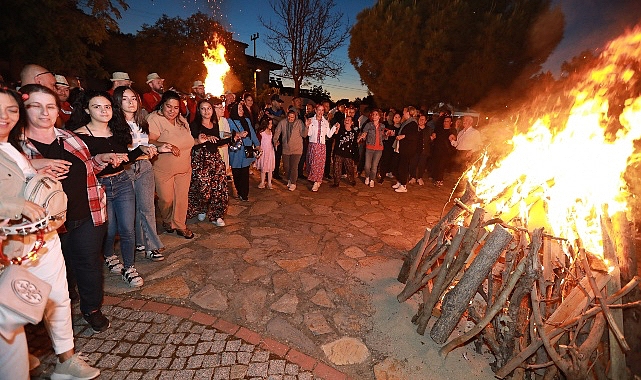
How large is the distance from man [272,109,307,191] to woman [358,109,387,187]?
1.71m

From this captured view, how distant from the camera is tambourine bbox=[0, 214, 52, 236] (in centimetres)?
205

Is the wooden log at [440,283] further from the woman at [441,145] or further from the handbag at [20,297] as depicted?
the woman at [441,145]

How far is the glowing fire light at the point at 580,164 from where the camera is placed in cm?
344

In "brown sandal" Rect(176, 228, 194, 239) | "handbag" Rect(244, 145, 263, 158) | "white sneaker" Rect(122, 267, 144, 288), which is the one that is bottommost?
"white sneaker" Rect(122, 267, 144, 288)

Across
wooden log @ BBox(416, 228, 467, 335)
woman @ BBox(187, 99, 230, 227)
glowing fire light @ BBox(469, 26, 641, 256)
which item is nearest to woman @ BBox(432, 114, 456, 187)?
glowing fire light @ BBox(469, 26, 641, 256)

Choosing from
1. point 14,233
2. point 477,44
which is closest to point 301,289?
point 14,233

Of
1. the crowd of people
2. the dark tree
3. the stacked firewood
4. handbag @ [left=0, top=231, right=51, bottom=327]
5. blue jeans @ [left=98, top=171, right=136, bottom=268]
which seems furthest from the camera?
the dark tree

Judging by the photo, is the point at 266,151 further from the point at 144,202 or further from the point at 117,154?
the point at 117,154

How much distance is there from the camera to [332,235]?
595 cm

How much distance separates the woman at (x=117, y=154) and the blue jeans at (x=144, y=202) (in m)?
0.28

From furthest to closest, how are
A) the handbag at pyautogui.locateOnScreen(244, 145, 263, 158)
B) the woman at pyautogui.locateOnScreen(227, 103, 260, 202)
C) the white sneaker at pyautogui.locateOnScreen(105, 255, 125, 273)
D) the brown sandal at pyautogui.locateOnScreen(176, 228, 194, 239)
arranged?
the handbag at pyautogui.locateOnScreen(244, 145, 263, 158) < the woman at pyautogui.locateOnScreen(227, 103, 260, 202) < the brown sandal at pyautogui.locateOnScreen(176, 228, 194, 239) < the white sneaker at pyautogui.locateOnScreen(105, 255, 125, 273)

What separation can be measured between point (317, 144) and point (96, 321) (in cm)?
615

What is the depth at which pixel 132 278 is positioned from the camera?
4066 mm

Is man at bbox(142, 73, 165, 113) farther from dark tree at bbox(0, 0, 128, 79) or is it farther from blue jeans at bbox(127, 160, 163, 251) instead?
dark tree at bbox(0, 0, 128, 79)
